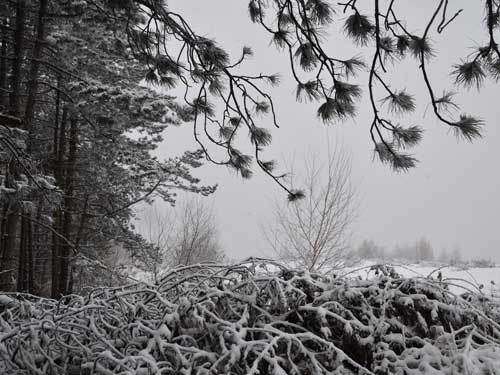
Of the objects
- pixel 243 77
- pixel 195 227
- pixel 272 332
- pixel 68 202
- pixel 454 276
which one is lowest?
pixel 454 276

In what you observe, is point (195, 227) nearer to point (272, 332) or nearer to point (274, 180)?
point (274, 180)

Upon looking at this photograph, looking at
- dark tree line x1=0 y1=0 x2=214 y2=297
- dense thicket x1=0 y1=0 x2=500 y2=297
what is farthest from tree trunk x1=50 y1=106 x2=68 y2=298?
dense thicket x1=0 y1=0 x2=500 y2=297

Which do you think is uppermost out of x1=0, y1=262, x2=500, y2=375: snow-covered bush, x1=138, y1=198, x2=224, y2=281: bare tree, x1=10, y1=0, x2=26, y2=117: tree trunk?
x1=10, y1=0, x2=26, y2=117: tree trunk

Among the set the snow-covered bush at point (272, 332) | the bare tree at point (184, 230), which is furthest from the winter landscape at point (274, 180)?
the bare tree at point (184, 230)

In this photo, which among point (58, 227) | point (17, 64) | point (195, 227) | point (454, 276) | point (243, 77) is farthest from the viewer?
point (195, 227)

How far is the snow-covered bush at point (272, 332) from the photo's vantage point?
→ 1.23 metres

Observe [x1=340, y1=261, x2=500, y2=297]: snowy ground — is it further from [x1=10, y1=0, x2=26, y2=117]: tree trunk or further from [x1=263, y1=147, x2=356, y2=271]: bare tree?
[x1=10, y1=0, x2=26, y2=117]: tree trunk

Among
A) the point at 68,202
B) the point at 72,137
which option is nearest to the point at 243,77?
the point at 72,137

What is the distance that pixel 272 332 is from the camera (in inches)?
51.8

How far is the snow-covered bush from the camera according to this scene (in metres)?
1.23

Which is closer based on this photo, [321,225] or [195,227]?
[321,225]

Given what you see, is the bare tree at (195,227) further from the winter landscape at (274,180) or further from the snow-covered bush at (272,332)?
the snow-covered bush at (272,332)

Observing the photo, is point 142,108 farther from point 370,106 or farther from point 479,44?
point 479,44

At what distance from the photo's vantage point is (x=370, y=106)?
8.41 feet
